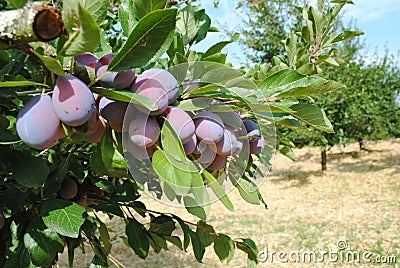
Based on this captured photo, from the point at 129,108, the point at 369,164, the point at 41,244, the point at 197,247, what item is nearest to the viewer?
the point at 129,108

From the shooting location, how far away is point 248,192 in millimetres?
622

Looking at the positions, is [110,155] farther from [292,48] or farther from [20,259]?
→ [292,48]

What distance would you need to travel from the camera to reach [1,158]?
23.6 inches

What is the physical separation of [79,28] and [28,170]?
32cm

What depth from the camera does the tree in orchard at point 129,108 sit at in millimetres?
367

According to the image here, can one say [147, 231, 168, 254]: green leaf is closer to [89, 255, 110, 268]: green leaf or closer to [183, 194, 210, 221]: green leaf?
[89, 255, 110, 268]: green leaf

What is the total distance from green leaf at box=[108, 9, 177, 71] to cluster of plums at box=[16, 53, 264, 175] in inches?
0.7

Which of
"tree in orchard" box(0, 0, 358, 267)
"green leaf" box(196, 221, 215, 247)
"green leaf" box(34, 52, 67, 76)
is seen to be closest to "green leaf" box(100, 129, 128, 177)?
"tree in orchard" box(0, 0, 358, 267)

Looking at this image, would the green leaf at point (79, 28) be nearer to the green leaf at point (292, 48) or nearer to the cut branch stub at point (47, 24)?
the cut branch stub at point (47, 24)

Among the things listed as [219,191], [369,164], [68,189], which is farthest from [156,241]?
[369,164]

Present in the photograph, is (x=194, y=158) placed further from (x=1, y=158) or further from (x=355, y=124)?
(x=355, y=124)

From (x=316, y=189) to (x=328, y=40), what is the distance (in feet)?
18.1

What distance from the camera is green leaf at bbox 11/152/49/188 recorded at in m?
0.56

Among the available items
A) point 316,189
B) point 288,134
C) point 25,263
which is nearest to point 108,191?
point 25,263
